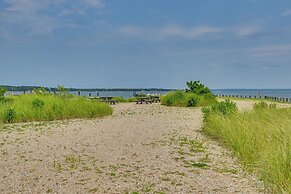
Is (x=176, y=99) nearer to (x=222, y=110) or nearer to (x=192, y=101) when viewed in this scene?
(x=192, y=101)

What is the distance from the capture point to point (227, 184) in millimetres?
6184

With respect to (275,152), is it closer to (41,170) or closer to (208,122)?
(41,170)

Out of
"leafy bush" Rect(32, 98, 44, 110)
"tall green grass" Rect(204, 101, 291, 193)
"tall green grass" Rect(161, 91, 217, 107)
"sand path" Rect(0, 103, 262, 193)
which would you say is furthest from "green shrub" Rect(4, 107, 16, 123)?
"tall green grass" Rect(161, 91, 217, 107)

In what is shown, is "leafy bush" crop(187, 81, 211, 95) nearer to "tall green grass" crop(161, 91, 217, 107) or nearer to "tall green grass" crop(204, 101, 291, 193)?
"tall green grass" crop(161, 91, 217, 107)

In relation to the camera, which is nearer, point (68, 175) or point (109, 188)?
point (109, 188)

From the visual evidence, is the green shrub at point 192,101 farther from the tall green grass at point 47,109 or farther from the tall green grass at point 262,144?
the tall green grass at point 262,144

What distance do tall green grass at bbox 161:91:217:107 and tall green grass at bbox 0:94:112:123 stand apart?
30.3ft

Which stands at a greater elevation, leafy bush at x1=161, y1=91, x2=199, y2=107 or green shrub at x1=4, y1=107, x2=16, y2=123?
leafy bush at x1=161, y1=91, x2=199, y2=107

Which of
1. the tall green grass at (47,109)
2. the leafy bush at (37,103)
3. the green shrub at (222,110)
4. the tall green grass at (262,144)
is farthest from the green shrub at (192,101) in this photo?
the tall green grass at (262,144)

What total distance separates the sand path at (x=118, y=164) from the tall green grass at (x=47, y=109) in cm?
483

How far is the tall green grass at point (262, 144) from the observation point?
19.3 feet

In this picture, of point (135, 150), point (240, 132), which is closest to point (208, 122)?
point (240, 132)

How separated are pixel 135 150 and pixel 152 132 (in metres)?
3.70

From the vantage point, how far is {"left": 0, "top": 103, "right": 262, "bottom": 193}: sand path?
19.9ft
